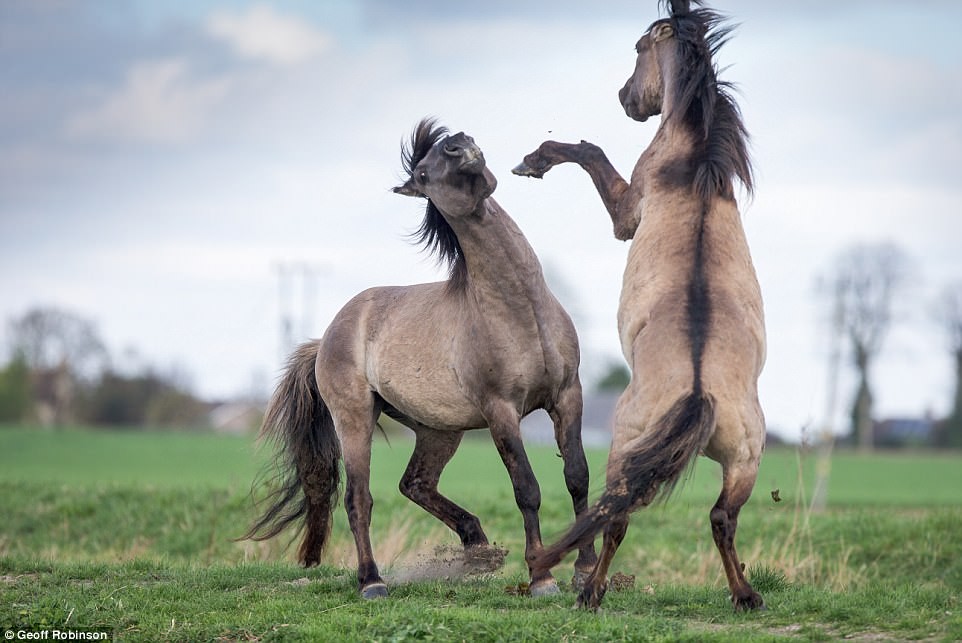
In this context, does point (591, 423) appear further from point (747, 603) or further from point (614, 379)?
point (747, 603)

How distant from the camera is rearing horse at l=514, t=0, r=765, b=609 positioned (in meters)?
5.93

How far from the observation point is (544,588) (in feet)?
24.0

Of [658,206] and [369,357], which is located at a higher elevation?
[658,206]

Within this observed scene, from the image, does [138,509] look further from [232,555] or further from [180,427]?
[180,427]

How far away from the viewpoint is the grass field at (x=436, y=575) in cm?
624

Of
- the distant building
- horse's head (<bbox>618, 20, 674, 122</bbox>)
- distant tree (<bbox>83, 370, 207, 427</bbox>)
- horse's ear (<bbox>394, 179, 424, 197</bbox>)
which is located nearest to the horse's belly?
horse's ear (<bbox>394, 179, 424, 197</bbox>)

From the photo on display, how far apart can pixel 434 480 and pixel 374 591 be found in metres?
1.62

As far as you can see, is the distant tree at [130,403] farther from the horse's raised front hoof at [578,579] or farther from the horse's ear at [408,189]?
the horse's raised front hoof at [578,579]

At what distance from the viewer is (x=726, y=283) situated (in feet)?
21.5

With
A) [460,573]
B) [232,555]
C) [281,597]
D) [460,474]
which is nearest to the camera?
[281,597]

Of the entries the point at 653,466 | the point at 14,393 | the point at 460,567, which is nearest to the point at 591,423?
the point at 14,393

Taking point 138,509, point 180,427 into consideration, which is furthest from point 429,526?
point 180,427

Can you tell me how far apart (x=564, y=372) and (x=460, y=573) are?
6.31ft

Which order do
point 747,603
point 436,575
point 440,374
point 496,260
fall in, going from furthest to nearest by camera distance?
1. point 436,575
2. point 440,374
3. point 496,260
4. point 747,603
